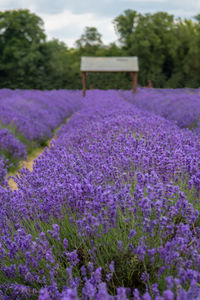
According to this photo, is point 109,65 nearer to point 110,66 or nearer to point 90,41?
point 110,66

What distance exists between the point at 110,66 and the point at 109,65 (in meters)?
0.15

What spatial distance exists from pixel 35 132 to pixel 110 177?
4737mm

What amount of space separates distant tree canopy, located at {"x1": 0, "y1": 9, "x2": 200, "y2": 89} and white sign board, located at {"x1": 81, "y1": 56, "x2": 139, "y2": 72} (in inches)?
324

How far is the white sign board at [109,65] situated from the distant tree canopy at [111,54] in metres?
8.23

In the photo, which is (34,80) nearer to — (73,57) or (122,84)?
(122,84)

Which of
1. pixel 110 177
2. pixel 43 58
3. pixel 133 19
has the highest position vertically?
pixel 133 19

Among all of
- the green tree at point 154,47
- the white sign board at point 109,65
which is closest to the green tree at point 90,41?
the green tree at point 154,47

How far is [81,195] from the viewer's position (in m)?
1.80

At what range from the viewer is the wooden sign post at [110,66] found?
15.9 meters

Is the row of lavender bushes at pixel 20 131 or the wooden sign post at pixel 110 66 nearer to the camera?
the row of lavender bushes at pixel 20 131

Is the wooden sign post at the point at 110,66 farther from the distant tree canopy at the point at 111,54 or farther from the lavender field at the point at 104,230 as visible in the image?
the lavender field at the point at 104,230

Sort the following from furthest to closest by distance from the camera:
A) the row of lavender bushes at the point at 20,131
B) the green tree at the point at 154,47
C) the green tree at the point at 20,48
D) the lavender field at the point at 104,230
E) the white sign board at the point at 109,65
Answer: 1. the green tree at the point at 154,47
2. the green tree at the point at 20,48
3. the white sign board at the point at 109,65
4. the row of lavender bushes at the point at 20,131
5. the lavender field at the point at 104,230

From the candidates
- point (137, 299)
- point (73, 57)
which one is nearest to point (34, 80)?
point (73, 57)

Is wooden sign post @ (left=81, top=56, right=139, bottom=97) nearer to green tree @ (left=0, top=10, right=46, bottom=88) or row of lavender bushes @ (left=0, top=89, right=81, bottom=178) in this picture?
row of lavender bushes @ (left=0, top=89, right=81, bottom=178)
